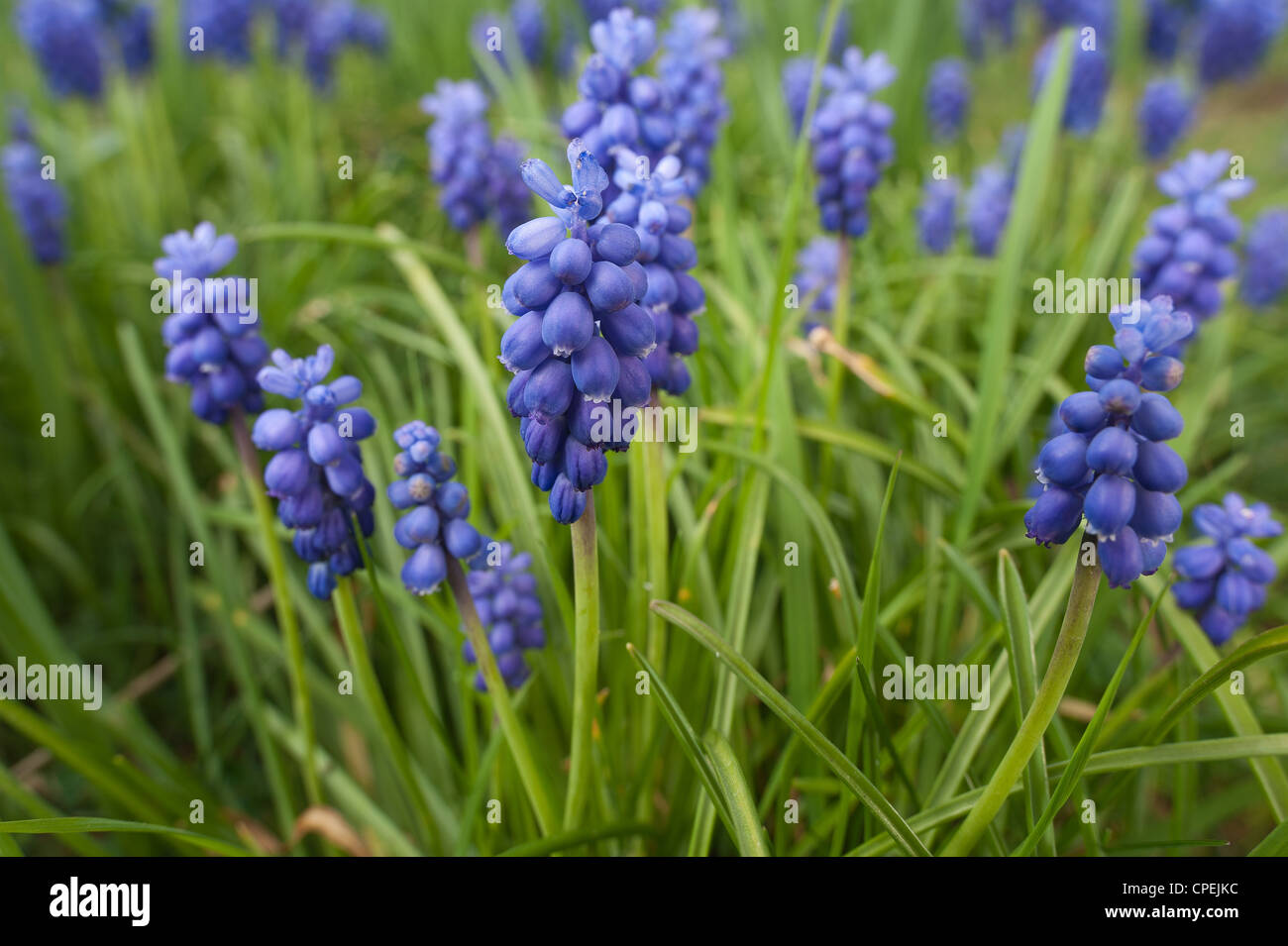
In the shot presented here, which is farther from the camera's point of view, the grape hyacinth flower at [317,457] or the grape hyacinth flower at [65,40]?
the grape hyacinth flower at [65,40]

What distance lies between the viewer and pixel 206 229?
2719 mm

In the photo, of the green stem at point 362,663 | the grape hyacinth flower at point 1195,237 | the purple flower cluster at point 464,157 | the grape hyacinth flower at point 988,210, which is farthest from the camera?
the grape hyacinth flower at point 988,210

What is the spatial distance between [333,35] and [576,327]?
755 centimetres

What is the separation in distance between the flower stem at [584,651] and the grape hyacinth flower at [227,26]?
6.84 metres

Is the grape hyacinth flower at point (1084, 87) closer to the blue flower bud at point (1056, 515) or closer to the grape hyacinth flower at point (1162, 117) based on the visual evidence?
the grape hyacinth flower at point (1162, 117)

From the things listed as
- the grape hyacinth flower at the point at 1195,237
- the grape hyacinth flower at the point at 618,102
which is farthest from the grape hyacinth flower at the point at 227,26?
the grape hyacinth flower at the point at 1195,237

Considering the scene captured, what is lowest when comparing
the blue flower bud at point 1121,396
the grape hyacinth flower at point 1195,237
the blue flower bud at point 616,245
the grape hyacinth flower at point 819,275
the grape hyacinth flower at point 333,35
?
the blue flower bud at point 1121,396

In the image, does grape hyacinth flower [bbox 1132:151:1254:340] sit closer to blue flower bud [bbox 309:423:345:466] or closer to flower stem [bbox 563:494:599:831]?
flower stem [bbox 563:494:599:831]

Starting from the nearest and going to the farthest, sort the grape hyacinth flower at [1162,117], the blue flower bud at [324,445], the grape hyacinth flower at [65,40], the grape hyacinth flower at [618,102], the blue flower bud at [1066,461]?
the blue flower bud at [1066,461] → the blue flower bud at [324,445] → the grape hyacinth flower at [618,102] → the grape hyacinth flower at [1162,117] → the grape hyacinth flower at [65,40]

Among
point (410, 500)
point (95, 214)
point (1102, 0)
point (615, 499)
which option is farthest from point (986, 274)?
point (95, 214)

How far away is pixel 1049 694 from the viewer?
6.43 feet

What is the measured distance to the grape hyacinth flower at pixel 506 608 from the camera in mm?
2777

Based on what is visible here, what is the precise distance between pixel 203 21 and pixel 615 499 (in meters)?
6.65
